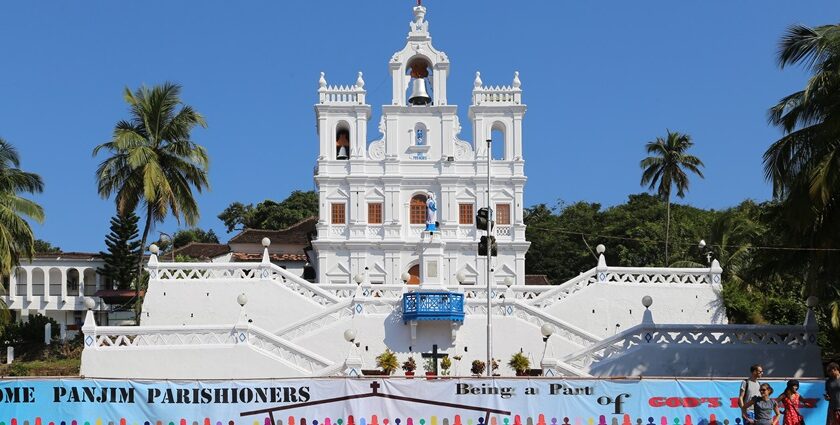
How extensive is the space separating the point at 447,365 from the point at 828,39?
13911mm

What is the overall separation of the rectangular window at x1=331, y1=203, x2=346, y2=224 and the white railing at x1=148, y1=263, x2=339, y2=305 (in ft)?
37.1

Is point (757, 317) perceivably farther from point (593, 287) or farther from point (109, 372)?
point (109, 372)

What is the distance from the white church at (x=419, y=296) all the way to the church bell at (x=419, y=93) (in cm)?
6

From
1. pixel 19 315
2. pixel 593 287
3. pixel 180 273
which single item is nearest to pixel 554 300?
pixel 593 287

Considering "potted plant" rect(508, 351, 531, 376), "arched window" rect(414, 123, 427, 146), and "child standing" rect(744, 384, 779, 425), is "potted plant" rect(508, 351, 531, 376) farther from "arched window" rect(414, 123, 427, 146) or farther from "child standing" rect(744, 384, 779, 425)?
"arched window" rect(414, 123, 427, 146)

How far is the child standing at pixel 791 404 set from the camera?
17.3 metres

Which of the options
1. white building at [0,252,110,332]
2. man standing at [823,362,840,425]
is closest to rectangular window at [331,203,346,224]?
white building at [0,252,110,332]

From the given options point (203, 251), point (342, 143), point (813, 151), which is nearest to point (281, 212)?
point (203, 251)

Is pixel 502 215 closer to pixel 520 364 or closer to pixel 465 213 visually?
pixel 465 213

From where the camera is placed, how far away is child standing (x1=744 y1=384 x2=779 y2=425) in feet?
55.5

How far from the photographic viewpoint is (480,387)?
58.3 feet

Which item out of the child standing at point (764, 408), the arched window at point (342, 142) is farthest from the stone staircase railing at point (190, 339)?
the arched window at point (342, 142)

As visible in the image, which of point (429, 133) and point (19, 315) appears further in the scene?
point (19, 315)

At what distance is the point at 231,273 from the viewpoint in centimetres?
3794
